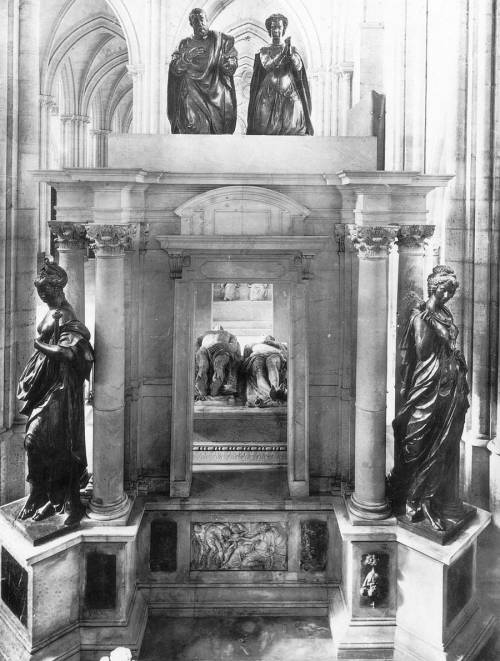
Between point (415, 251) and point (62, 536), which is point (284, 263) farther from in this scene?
point (62, 536)

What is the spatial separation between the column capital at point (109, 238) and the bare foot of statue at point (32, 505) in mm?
2150

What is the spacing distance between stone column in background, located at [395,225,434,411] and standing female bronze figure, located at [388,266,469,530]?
0.37 metres

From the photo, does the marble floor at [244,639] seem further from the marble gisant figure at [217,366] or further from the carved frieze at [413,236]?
the carved frieze at [413,236]

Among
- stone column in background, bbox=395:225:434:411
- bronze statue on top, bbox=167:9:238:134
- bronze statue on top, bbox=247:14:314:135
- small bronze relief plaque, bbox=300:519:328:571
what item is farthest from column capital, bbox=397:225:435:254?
small bronze relief plaque, bbox=300:519:328:571

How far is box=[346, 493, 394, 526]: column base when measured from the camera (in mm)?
5488

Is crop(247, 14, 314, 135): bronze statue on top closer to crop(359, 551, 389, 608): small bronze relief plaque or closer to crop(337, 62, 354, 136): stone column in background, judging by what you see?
crop(359, 551, 389, 608): small bronze relief plaque

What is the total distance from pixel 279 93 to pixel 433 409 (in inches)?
133

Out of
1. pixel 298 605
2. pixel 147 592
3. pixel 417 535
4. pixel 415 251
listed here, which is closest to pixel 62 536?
pixel 147 592

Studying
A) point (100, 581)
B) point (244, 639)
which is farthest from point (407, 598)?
point (100, 581)

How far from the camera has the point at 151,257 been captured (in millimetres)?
6082

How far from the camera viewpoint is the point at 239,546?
5980 mm

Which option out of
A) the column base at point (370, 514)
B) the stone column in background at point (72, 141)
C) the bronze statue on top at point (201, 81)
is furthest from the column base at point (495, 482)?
the stone column in background at point (72, 141)

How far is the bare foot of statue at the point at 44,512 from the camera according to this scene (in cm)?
541

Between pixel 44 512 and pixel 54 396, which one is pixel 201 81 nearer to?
pixel 54 396
